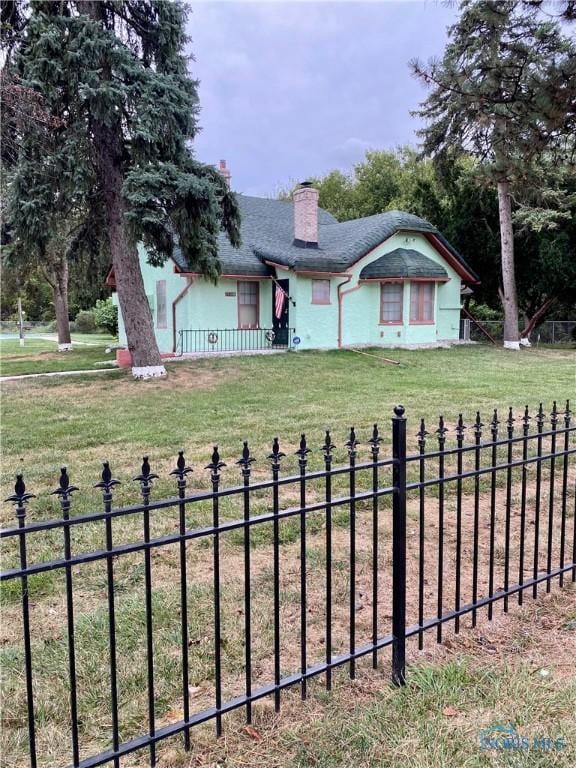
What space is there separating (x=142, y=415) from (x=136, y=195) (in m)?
4.95

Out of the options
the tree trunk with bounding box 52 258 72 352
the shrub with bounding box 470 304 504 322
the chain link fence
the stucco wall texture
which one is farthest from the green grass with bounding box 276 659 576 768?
the shrub with bounding box 470 304 504 322

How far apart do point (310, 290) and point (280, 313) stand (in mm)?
1268

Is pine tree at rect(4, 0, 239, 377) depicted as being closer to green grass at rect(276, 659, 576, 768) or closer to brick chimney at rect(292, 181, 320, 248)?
brick chimney at rect(292, 181, 320, 248)

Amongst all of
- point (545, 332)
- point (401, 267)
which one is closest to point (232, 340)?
point (401, 267)

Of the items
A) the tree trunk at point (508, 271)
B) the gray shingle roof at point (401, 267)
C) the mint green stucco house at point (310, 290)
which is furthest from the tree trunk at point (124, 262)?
the tree trunk at point (508, 271)

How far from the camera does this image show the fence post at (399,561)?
266 cm

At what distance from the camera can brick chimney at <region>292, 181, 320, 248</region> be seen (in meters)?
19.8

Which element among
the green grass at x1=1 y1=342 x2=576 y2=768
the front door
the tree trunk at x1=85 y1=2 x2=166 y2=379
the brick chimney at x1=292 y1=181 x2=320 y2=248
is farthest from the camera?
the brick chimney at x1=292 y1=181 x2=320 y2=248

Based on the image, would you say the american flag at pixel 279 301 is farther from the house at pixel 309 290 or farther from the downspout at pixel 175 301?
the downspout at pixel 175 301

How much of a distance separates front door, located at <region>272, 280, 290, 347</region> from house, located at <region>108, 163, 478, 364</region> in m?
0.03

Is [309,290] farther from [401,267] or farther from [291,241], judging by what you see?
[401,267]

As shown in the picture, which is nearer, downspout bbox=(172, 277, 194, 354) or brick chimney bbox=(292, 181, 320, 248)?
downspout bbox=(172, 277, 194, 354)

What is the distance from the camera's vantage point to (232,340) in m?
18.3

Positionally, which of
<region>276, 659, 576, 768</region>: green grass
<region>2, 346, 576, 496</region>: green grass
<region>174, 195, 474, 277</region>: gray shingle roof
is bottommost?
<region>276, 659, 576, 768</region>: green grass
